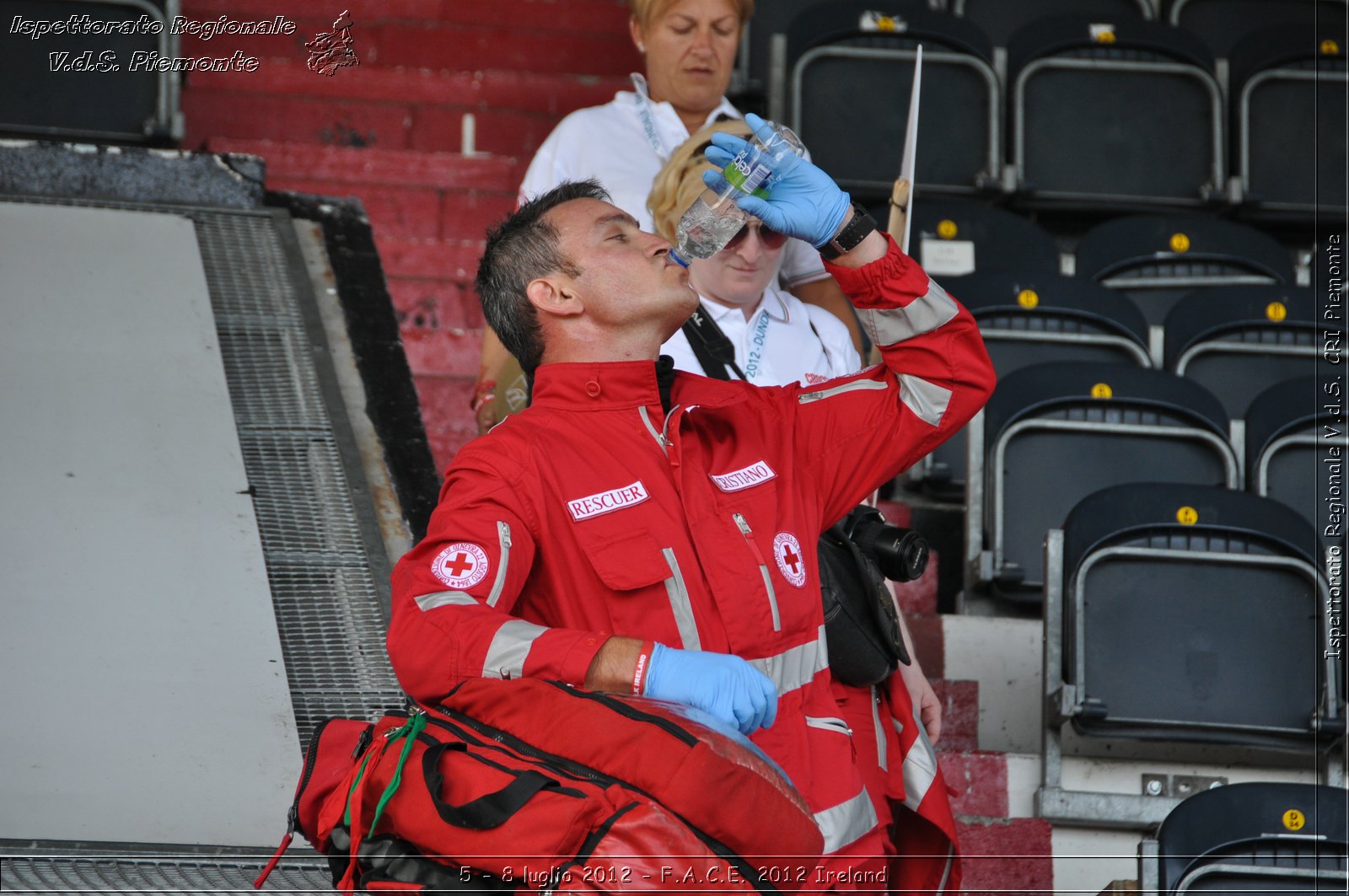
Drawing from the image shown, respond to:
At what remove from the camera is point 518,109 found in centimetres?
540

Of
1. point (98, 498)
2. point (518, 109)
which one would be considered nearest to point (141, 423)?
point (98, 498)

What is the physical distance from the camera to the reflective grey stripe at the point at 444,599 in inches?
72.8

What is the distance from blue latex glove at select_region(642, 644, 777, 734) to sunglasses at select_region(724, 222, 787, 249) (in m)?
1.24

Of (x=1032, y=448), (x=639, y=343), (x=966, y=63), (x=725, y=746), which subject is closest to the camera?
(x=725, y=746)

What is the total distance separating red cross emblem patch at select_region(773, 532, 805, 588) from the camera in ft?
6.78

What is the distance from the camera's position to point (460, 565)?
6.21ft

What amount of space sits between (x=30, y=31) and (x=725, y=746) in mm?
3667

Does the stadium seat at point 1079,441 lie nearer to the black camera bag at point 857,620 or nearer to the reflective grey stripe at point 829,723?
the black camera bag at point 857,620

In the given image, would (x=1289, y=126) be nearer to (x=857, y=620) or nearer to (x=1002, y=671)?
(x=1002, y=671)

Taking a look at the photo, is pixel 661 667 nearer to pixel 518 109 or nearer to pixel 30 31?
pixel 30 31

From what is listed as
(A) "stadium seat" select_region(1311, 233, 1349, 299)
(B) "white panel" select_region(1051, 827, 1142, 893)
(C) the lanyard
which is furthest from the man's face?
(A) "stadium seat" select_region(1311, 233, 1349, 299)

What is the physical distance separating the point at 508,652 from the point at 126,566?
146 centimetres

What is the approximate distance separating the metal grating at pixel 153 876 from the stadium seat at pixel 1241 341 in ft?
8.98

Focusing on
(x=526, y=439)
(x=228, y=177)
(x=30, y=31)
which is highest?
(x=30, y=31)
